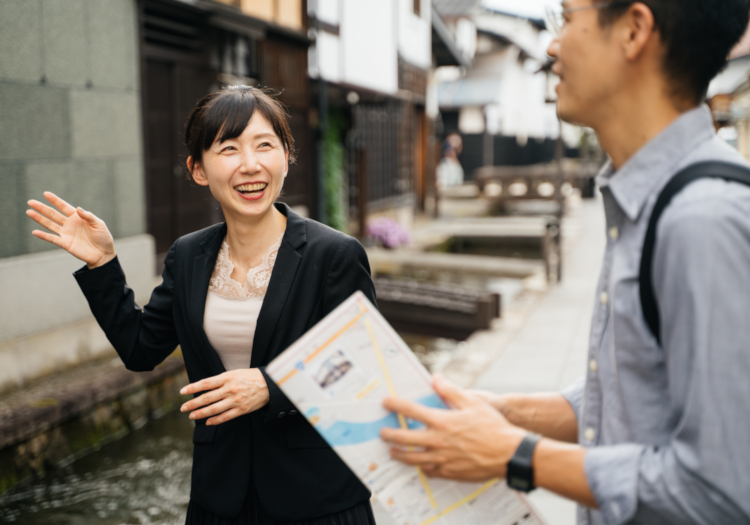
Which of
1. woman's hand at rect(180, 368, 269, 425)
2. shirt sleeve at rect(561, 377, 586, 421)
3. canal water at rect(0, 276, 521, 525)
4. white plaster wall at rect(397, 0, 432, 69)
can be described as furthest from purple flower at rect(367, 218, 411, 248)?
shirt sleeve at rect(561, 377, 586, 421)

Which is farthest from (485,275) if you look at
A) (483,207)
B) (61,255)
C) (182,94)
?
(483,207)

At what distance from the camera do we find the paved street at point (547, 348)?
3.64 metres

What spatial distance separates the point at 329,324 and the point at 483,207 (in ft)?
70.8

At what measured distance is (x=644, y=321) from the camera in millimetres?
1062

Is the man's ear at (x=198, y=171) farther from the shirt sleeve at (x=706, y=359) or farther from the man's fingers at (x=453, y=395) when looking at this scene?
the shirt sleeve at (x=706, y=359)

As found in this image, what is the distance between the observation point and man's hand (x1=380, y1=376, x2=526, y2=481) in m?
1.13

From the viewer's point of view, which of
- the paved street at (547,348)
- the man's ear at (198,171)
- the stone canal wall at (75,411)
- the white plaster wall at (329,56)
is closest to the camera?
the man's ear at (198,171)

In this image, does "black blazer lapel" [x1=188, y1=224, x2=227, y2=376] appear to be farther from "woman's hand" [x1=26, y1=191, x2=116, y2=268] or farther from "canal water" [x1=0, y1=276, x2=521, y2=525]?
"canal water" [x1=0, y1=276, x2=521, y2=525]

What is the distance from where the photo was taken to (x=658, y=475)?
3.29 feet

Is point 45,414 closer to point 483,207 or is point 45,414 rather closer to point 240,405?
point 240,405

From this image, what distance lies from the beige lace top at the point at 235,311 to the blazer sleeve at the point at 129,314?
0.18 meters

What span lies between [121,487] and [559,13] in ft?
12.8

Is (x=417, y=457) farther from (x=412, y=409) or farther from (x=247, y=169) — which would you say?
(x=247, y=169)

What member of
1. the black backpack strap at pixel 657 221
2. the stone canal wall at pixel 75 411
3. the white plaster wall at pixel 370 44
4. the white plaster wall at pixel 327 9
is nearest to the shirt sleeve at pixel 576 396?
the black backpack strap at pixel 657 221
